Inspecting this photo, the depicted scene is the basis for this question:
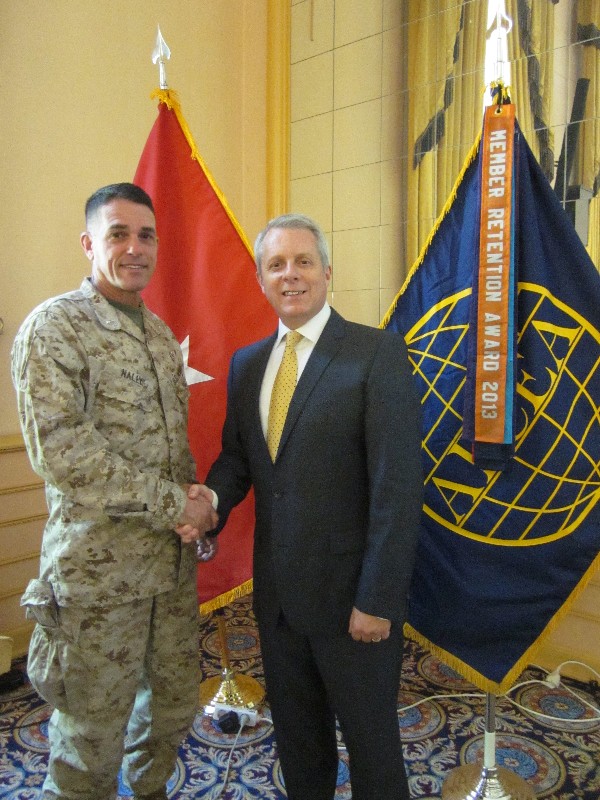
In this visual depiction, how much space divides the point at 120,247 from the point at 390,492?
82 centimetres

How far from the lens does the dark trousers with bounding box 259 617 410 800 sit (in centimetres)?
126

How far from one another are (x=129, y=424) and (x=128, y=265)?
37cm

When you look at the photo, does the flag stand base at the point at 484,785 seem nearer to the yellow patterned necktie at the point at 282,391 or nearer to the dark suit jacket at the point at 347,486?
the dark suit jacket at the point at 347,486

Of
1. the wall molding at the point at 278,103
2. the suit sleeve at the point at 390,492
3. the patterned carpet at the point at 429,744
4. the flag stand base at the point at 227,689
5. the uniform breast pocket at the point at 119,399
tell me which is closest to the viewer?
the suit sleeve at the point at 390,492

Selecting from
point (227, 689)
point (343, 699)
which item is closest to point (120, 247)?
point (343, 699)

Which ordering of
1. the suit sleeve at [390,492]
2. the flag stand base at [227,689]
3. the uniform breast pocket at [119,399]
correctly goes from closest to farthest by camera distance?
the suit sleeve at [390,492] → the uniform breast pocket at [119,399] → the flag stand base at [227,689]

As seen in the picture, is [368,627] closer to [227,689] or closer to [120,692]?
[120,692]

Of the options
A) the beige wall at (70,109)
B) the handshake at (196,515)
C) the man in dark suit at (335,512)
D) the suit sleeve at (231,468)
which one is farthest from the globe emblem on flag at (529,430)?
the beige wall at (70,109)

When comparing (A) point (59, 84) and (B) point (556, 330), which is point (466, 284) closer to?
(B) point (556, 330)

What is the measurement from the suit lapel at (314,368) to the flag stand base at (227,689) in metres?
1.18

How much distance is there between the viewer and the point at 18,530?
7.78ft

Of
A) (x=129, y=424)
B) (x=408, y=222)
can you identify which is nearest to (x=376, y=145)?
(x=408, y=222)

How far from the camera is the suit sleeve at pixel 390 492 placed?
1192mm

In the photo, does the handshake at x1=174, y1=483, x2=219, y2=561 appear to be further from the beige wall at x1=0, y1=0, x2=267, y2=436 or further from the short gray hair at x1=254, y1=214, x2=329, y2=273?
the beige wall at x1=0, y1=0, x2=267, y2=436
